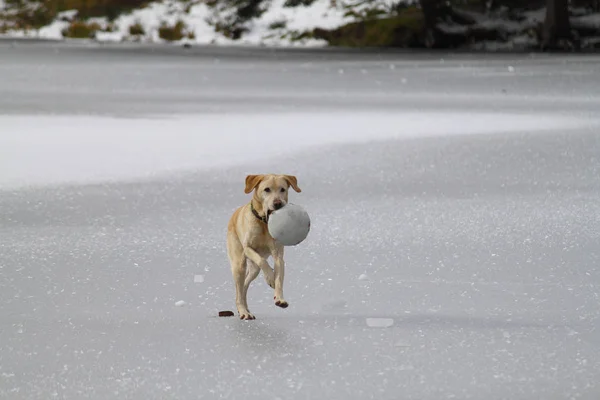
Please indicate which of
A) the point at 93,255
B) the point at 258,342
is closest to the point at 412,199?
the point at 93,255

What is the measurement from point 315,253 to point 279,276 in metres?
2.25

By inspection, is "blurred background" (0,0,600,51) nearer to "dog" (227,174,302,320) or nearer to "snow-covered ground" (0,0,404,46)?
"snow-covered ground" (0,0,404,46)

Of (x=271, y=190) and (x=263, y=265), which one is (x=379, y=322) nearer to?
(x=263, y=265)

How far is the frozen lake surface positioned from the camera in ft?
14.4

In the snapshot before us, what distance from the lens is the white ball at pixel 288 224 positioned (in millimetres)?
4152

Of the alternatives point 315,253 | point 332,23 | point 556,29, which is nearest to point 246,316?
point 315,253

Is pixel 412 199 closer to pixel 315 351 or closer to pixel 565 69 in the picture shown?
pixel 315 351

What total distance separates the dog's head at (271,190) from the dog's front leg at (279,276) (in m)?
0.15

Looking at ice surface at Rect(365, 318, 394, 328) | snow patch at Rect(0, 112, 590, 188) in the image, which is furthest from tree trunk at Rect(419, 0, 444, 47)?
ice surface at Rect(365, 318, 394, 328)

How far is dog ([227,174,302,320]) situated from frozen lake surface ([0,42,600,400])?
0.29m

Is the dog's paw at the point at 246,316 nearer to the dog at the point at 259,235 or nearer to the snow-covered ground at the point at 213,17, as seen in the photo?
the dog at the point at 259,235

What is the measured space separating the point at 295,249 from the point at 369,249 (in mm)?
353

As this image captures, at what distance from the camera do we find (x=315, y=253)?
6.49m

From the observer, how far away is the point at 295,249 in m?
6.58
